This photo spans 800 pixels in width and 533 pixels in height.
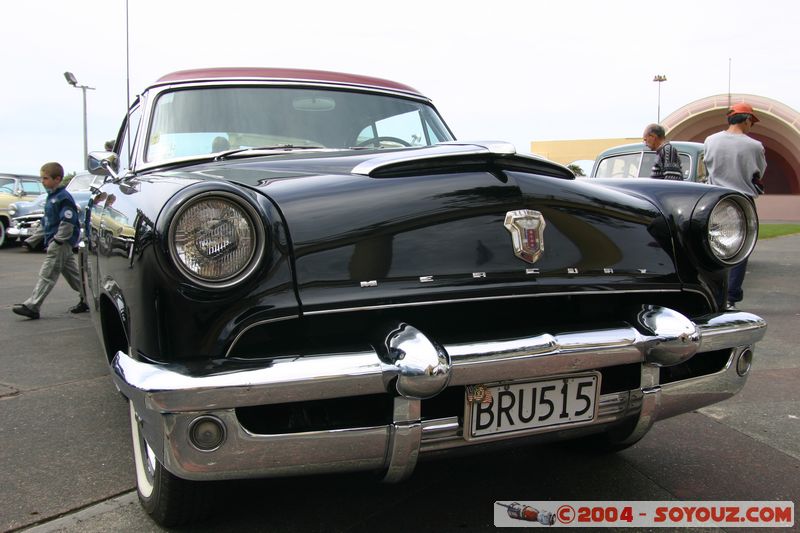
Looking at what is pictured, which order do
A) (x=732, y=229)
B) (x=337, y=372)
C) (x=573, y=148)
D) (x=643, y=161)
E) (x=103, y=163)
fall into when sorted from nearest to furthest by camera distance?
(x=337, y=372), (x=732, y=229), (x=103, y=163), (x=643, y=161), (x=573, y=148)

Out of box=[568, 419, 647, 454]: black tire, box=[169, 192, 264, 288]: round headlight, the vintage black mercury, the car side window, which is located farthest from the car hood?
the car side window

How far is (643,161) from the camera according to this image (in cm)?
820

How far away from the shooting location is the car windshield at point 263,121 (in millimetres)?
2951

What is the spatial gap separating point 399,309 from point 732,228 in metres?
1.40

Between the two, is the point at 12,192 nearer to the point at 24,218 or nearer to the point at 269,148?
the point at 24,218

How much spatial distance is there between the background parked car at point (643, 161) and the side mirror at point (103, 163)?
6261mm

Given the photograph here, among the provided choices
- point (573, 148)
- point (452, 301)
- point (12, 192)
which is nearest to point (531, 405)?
point (452, 301)

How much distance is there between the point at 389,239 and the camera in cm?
199

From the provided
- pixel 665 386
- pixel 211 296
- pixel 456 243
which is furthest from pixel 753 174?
pixel 211 296

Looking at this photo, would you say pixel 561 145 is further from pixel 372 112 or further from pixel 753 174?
pixel 372 112

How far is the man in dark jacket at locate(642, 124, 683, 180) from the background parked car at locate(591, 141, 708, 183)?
1.47 m

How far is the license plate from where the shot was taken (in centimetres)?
193

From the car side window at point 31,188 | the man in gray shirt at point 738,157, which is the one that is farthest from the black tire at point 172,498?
the car side window at point 31,188

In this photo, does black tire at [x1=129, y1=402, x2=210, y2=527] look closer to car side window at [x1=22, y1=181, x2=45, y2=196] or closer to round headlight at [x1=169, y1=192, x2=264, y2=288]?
round headlight at [x1=169, y1=192, x2=264, y2=288]
